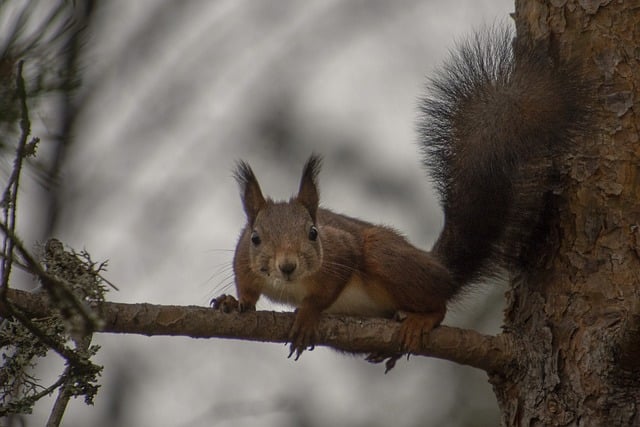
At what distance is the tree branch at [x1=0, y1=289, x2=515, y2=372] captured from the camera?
187 centimetres

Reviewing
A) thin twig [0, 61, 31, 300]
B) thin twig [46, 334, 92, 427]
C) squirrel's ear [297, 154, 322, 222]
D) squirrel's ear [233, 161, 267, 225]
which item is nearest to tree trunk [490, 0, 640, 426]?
squirrel's ear [297, 154, 322, 222]

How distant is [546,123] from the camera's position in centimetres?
203

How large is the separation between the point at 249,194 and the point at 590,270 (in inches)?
41.2

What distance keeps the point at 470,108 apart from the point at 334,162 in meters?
3.14

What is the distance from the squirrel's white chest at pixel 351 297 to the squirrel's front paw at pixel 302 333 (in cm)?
25

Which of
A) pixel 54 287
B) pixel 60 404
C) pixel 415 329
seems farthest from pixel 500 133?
pixel 54 287

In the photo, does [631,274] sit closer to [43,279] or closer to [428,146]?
[428,146]

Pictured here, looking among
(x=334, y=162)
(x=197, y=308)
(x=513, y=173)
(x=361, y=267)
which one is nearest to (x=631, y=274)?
(x=513, y=173)

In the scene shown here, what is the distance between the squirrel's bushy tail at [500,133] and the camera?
2.04 m

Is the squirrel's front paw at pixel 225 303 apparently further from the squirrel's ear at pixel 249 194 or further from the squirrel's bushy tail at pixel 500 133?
the squirrel's bushy tail at pixel 500 133

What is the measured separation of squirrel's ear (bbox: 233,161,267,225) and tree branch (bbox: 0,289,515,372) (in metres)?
0.53

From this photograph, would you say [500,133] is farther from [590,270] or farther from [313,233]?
[313,233]

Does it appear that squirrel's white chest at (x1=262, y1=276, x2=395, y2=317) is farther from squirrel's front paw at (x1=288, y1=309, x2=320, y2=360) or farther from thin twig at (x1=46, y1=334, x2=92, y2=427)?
thin twig at (x1=46, y1=334, x2=92, y2=427)

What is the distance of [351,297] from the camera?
250 cm
